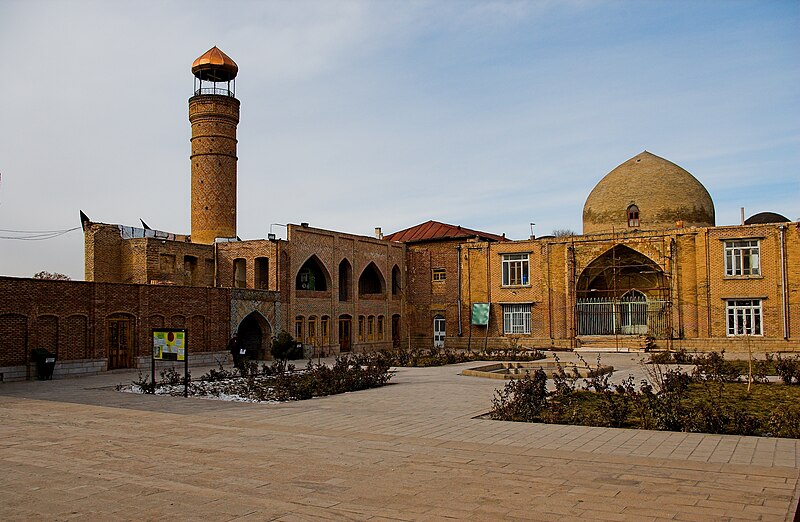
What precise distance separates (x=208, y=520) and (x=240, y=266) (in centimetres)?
2901

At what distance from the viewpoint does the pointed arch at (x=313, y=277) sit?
3531 cm

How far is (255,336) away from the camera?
1248 inches

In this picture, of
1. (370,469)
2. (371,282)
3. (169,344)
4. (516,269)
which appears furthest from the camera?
(371,282)

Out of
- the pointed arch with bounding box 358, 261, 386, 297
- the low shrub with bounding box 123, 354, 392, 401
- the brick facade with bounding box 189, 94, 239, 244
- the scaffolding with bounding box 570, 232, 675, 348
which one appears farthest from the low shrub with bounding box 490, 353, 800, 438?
the brick facade with bounding box 189, 94, 239, 244

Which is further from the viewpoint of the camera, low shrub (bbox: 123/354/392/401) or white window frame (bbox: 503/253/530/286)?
white window frame (bbox: 503/253/530/286)

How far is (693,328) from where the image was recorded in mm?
33719

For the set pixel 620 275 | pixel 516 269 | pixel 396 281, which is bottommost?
pixel 396 281

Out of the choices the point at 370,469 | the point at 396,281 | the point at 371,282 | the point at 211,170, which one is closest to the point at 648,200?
the point at 396,281

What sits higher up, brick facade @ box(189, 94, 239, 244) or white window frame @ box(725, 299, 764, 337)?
brick facade @ box(189, 94, 239, 244)

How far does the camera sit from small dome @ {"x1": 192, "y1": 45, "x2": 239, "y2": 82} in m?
38.9

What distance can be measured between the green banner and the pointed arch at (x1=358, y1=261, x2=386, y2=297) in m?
5.12

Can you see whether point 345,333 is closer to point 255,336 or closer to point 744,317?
point 255,336

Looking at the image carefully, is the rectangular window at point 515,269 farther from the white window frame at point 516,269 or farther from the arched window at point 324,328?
the arched window at point 324,328

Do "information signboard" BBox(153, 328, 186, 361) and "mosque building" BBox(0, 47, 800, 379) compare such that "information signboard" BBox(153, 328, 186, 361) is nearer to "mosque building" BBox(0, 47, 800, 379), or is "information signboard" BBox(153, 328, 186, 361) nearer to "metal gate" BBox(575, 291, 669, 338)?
"mosque building" BBox(0, 47, 800, 379)
